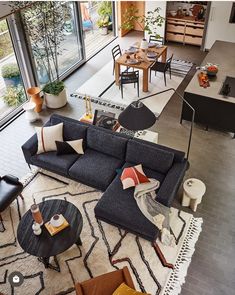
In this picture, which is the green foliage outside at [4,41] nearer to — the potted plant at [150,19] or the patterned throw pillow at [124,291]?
the potted plant at [150,19]

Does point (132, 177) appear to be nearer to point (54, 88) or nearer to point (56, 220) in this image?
point (56, 220)

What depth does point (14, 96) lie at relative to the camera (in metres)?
7.44

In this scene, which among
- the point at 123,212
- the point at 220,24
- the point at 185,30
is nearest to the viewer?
the point at 123,212

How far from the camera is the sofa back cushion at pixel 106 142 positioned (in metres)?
5.42

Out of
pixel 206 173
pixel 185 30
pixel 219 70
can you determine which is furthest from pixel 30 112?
pixel 185 30

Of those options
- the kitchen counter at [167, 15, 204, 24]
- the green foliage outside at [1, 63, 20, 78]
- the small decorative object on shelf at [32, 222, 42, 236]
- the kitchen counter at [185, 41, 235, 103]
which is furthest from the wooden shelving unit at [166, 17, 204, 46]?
the small decorative object on shelf at [32, 222, 42, 236]

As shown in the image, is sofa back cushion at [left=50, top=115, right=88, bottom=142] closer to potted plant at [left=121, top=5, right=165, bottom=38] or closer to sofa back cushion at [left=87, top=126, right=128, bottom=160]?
sofa back cushion at [left=87, top=126, right=128, bottom=160]

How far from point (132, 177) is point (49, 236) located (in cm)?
151

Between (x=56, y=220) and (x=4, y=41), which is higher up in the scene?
(x=4, y=41)

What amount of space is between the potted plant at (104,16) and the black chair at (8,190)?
23.0 ft

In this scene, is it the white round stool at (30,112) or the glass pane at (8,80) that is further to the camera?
the white round stool at (30,112)

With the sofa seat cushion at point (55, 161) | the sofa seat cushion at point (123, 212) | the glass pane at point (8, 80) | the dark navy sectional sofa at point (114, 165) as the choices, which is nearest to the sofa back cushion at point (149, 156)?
the dark navy sectional sofa at point (114, 165)

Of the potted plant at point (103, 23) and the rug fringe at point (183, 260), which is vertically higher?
the potted plant at point (103, 23)

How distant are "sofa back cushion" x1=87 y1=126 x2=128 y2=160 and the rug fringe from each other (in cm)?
161
